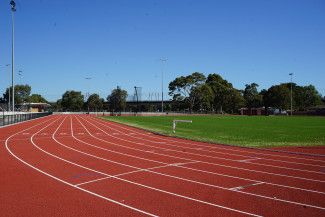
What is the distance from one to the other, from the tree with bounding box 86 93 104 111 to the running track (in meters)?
133

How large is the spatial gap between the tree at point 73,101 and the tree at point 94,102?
7.42 m

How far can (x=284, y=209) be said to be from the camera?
6574 mm

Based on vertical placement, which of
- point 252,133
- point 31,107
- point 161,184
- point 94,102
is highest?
point 94,102

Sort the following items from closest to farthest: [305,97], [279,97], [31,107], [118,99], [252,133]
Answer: [252,133], [31,107], [279,97], [118,99], [305,97]

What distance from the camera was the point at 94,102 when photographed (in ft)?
478

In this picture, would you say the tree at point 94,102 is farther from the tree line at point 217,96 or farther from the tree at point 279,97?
the tree at point 279,97

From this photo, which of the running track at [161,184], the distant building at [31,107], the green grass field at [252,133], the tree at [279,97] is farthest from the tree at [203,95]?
the running track at [161,184]

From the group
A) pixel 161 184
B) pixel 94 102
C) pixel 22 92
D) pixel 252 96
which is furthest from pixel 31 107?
pixel 161 184

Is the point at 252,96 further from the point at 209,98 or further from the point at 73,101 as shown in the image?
the point at 73,101

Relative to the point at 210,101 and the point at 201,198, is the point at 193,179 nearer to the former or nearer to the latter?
the point at 201,198

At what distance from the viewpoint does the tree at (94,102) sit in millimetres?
145700

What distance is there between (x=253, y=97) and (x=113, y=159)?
124963mm

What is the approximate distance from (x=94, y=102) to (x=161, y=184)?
13967 cm

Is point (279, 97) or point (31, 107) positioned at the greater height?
point (279, 97)
